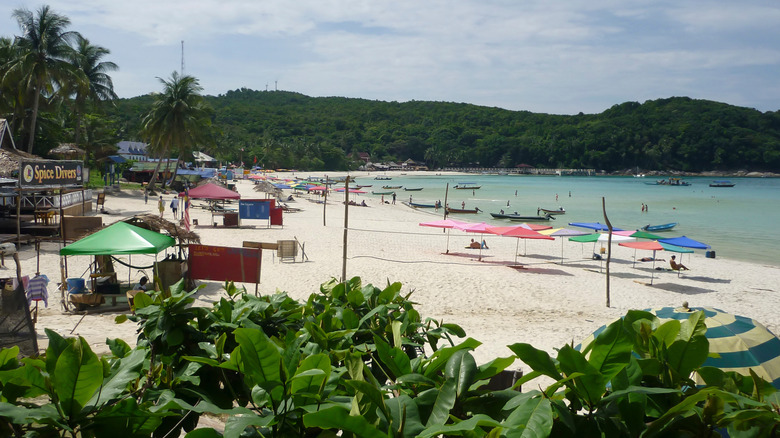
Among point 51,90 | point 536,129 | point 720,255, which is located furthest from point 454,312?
point 536,129

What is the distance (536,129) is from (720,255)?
433 ft

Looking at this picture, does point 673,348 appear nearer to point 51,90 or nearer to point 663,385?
point 663,385

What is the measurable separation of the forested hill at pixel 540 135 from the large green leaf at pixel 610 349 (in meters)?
107

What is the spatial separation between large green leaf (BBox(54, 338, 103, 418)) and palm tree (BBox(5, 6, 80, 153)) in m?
29.5

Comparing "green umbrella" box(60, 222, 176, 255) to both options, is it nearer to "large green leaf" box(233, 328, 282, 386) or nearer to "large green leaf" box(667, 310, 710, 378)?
"large green leaf" box(233, 328, 282, 386)

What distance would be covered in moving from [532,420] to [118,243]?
30.6 feet

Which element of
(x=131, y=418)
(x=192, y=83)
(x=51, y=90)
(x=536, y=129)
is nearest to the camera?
(x=131, y=418)

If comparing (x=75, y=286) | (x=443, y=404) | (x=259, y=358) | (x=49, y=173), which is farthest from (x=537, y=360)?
(x=49, y=173)

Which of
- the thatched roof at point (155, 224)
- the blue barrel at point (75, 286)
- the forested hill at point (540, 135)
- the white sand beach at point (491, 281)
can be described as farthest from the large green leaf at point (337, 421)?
the forested hill at point (540, 135)

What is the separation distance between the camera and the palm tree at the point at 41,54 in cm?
2559

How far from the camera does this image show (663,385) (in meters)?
1.33

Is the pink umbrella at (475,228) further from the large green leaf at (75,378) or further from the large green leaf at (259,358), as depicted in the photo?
the large green leaf at (75,378)

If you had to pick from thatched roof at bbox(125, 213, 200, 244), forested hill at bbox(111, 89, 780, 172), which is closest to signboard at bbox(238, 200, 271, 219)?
thatched roof at bbox(125, 213, 200, 244)

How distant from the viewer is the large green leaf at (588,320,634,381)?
123 centimetres
